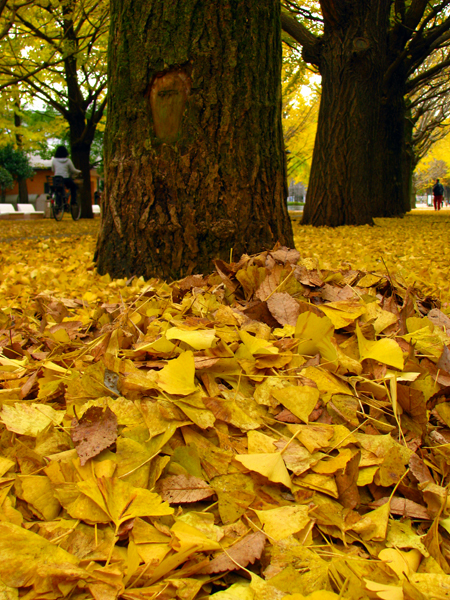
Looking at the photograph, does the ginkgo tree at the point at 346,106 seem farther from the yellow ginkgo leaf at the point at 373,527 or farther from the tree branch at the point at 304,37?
the yellow ginkgo leaf at the point at 373,527

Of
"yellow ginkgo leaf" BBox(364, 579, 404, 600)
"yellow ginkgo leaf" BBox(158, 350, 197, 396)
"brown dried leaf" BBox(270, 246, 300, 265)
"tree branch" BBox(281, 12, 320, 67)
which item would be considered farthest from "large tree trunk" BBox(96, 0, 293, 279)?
"tree branch" BBox(281, 12, 320, 67)

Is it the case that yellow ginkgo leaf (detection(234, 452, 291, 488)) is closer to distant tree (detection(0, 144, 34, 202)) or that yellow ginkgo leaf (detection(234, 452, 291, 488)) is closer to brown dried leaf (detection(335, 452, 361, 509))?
brown dried leaf (detection(335, 452, 361, 509))

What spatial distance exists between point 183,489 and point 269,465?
168 millimetres

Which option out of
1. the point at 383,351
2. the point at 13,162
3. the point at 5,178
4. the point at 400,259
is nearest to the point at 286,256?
the point at 383,351

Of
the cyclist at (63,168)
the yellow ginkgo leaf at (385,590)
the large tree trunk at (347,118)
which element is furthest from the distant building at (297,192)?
the yellow ginkgo leaf at (385,590)

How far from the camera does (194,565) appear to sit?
713mm

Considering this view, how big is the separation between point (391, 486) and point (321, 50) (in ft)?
26.1

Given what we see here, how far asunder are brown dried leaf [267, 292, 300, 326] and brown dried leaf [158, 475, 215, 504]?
0.60 meters

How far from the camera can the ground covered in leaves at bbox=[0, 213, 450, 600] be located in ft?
2.35

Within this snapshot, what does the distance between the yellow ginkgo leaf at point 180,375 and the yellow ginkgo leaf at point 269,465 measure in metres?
0.21

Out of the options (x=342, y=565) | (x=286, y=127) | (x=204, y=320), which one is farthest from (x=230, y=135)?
(x=286, y=127)

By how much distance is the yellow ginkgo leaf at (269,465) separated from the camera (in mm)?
847

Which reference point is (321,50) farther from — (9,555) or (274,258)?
(9,555)

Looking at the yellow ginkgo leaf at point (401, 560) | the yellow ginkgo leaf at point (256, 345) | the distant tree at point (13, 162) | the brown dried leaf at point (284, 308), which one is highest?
the distant tree at point (13, 162)
